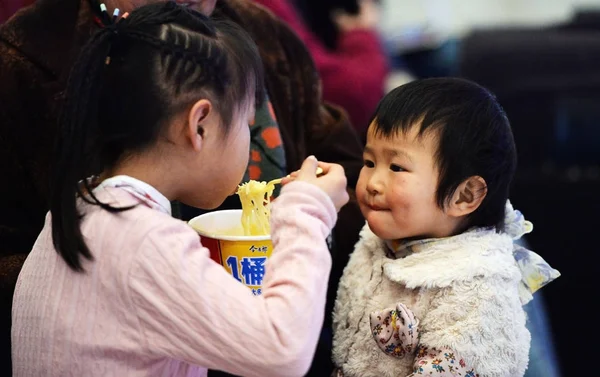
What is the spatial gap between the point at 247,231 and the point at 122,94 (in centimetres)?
33

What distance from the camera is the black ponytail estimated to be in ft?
3.60

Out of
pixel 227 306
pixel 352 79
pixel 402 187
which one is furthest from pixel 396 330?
pixel 352 79

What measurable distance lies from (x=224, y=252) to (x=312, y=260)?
21cm

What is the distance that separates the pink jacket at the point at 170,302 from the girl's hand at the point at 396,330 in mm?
204

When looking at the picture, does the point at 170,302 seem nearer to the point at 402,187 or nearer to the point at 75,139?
the point at 75,139

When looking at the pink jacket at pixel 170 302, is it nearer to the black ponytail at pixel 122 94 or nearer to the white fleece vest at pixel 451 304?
the black ponytail at pixel 122 94

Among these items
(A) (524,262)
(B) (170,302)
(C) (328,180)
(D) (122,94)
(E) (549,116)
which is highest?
(D) (122,94)

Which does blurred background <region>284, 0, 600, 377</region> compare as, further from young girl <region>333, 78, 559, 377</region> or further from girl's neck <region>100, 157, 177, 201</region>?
girl's neck <region>100, 157, 177, 201</region>

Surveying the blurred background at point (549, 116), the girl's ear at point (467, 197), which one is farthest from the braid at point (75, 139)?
the blurred background at point (549, 116)

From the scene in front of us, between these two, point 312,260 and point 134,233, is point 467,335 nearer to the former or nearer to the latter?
point 312,260

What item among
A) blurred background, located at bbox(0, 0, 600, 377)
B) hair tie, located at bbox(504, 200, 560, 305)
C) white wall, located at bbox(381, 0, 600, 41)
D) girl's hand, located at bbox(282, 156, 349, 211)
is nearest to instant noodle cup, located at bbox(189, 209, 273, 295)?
girl's hand, located at bbox(282, 156, 349, 211)

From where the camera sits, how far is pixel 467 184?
132cm

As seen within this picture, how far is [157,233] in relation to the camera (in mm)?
1054

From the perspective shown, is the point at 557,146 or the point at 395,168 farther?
the point at 557,146
